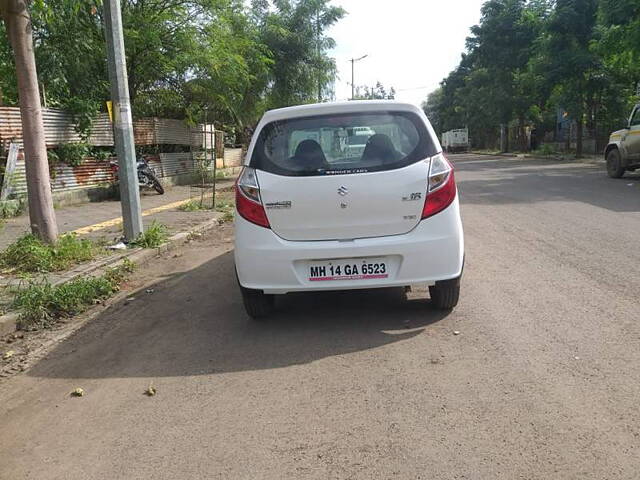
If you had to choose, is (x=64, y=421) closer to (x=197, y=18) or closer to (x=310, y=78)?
(x=197, y=18)

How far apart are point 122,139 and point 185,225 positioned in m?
2.52

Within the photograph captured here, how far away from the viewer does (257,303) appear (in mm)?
4770

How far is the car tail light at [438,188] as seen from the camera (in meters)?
4.38

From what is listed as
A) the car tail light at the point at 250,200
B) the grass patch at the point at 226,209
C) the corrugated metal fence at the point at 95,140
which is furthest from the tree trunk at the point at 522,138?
the car tail light at the point at 250,200

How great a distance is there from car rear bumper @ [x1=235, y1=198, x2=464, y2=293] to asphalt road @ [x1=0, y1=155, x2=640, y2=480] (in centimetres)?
41

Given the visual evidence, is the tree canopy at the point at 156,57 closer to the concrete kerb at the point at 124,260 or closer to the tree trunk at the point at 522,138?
the concrete kerb at the point at 124,260

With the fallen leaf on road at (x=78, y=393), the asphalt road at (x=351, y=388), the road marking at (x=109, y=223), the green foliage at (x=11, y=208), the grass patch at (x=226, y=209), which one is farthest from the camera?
the grass patch at (x=226, y=209)

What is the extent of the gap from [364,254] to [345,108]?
117cm

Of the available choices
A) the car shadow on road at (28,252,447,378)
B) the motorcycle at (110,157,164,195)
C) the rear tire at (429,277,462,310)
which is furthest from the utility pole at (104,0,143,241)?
the motorcycle at (110,157,164,195)

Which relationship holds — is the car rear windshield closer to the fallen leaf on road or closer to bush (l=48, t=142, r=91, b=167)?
the fallen leaf on road

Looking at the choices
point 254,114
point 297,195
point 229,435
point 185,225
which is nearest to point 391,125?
point 297,195

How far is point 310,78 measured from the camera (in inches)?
978

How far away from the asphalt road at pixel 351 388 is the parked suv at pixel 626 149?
1110 cm

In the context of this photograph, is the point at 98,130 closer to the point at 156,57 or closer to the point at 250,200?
the point at 156,57
